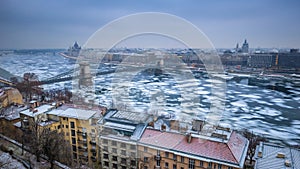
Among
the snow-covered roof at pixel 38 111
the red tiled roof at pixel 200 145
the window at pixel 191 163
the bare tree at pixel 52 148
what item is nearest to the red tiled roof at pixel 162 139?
the red tiled roof at pixel 200 145

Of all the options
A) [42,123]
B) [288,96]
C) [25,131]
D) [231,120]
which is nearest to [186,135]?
[42,123]

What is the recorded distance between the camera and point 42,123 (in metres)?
4.21

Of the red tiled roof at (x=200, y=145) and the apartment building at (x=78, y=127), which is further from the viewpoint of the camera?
the apartment building at (x=78, y=127)

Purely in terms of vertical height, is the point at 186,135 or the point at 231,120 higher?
the point at 186,135

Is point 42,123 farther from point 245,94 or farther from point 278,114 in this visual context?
point 245,94

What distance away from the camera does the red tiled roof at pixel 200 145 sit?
2.91 m

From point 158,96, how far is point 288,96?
626 cm

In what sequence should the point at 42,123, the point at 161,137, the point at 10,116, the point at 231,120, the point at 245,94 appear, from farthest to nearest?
the point at 245,94, the point at 231,120, the point at 10,116, the point at 42,123, the point at 161,137

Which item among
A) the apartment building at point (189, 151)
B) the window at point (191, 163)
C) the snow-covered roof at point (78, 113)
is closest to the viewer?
the apartment building at point (189, 151)

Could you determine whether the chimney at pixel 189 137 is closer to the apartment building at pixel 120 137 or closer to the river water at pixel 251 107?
the apartment building at pixel 120 137

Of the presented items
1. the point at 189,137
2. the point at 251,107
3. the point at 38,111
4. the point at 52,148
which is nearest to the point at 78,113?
the point at 52,148

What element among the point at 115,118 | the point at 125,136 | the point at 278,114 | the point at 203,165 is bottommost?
the point at 278,114

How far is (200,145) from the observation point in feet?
10.1

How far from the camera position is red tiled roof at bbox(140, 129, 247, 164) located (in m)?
2.91
